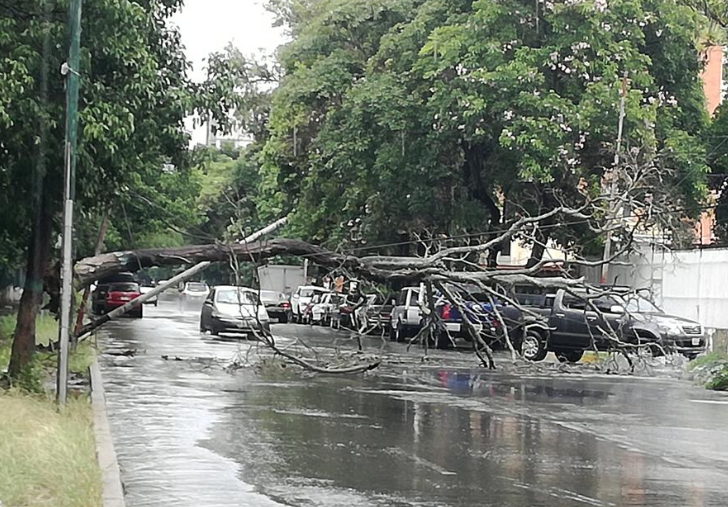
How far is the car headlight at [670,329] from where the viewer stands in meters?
25.7

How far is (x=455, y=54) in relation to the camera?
2920 cm

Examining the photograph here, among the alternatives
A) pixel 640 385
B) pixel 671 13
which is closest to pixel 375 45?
pixel 671 13

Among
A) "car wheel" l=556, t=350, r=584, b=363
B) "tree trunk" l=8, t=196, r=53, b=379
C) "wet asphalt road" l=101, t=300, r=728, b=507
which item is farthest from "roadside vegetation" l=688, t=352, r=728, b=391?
"tree trunk" l=8, t=196, r=53, b=379

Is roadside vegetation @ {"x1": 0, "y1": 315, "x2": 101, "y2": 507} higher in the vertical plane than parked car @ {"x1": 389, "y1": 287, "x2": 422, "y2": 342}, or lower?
lower

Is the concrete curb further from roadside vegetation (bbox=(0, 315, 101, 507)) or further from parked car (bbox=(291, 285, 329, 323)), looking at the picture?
parked car (bbox=(291, 285, 329, 323))

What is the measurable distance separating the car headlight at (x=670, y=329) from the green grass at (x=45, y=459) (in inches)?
681

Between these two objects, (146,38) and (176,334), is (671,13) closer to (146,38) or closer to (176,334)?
(176,334)

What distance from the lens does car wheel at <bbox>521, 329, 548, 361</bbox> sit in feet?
88.6

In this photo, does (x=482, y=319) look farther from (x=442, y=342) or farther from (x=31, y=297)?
(x=31, y=297)

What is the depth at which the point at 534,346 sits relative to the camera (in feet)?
89.0

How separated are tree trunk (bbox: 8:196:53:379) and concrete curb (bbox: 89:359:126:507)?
44.6 inches

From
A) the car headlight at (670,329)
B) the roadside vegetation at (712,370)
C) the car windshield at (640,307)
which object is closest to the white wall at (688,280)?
the car windshield at (640,307)

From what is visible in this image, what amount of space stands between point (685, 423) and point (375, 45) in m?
22.9

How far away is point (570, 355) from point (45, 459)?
65.9ft
